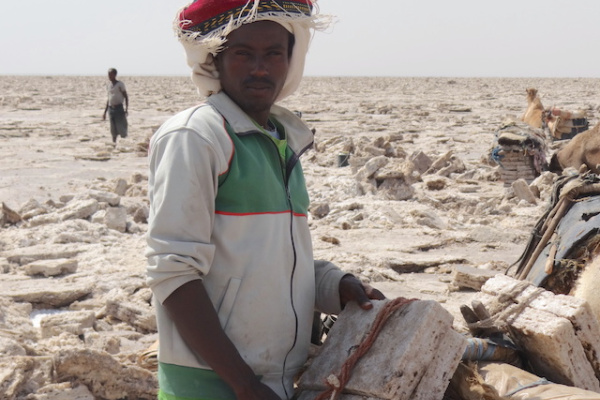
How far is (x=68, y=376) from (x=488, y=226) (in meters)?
4.08

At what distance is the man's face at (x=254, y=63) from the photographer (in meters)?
1.66

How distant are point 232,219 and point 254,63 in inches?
14.3

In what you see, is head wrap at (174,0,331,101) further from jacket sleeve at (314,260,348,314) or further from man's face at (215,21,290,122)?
jacket sleeve at (314,260,348,314)

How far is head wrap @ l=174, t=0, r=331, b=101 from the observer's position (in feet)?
5.31

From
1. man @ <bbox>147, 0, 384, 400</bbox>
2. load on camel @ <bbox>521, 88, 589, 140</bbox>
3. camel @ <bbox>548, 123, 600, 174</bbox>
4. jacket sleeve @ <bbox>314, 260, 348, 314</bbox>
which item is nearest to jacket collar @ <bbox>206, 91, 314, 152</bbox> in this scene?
man @ <bbox>147, 0, 384, 400</bbox>

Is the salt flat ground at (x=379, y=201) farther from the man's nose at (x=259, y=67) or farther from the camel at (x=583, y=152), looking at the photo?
the man's nose at (x=259, y=67)

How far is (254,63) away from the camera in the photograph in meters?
1.67

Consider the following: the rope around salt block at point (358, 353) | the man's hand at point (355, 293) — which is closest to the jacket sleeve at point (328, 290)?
the man's hand at point (355, 293)

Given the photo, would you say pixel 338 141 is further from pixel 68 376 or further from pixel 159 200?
pixel 159 200

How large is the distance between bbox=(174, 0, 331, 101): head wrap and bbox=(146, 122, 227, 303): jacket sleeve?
9.7 inches

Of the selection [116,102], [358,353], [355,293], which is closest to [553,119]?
[116,102]

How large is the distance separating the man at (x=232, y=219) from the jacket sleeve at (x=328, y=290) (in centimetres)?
10

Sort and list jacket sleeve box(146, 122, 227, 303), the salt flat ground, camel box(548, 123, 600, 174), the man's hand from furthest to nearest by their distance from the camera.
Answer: camel box(548, 123, 600, 174)
the salt flat ground
the man's hand
jacket sleeve box(146, 122, 227, 303)

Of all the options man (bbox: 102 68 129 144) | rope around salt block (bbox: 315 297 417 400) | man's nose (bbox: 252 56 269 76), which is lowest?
man (bbox: 102 68 129 144)
